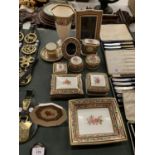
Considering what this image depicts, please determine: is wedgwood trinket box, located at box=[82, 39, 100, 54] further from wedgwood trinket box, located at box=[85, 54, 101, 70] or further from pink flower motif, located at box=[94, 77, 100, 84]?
pink flower motif, located at box=[94, 77, 100, 84]

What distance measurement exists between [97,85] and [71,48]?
0.27 meters

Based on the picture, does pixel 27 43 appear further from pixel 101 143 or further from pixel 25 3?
pixel 101 143

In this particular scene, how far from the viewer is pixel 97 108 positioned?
1044mm

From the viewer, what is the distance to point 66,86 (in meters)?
1.13

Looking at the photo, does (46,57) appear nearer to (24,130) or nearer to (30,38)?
(30,38)

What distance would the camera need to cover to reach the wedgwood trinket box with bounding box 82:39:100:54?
4.33ft

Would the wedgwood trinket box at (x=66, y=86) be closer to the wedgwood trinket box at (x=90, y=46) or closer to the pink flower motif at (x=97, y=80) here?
the pink flower motif at (x=97, y=80)

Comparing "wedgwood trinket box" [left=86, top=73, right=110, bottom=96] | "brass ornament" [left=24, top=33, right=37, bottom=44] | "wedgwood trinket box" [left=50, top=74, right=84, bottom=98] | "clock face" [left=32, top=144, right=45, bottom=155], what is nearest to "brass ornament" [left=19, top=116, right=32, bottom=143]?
"clock face" [left=32, top=144, right=45, bottom=155]

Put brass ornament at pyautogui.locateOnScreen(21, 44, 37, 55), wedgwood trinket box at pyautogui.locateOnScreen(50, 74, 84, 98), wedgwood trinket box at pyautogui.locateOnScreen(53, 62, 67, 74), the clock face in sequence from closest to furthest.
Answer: the clock face
wedgwood trinket box at pyautogui.locateOnScreen(50, 74, 84, 98)
wedgwood trinket box at pyautogui.locateOnScreen(53, 62, 67, 74)
brass ornament at pyautogui.locateOnScreen(21, 44, 37, 55)

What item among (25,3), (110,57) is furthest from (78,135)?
(25,3)

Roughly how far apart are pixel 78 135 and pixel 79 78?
0.99ft

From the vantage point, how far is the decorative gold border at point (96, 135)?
0.94 m

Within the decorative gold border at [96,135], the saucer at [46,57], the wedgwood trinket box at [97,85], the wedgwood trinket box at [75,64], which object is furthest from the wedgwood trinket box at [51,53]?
the decorative gold border at [96,135]

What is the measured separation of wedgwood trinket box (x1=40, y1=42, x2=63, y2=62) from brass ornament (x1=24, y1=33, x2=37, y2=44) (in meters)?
0.13
